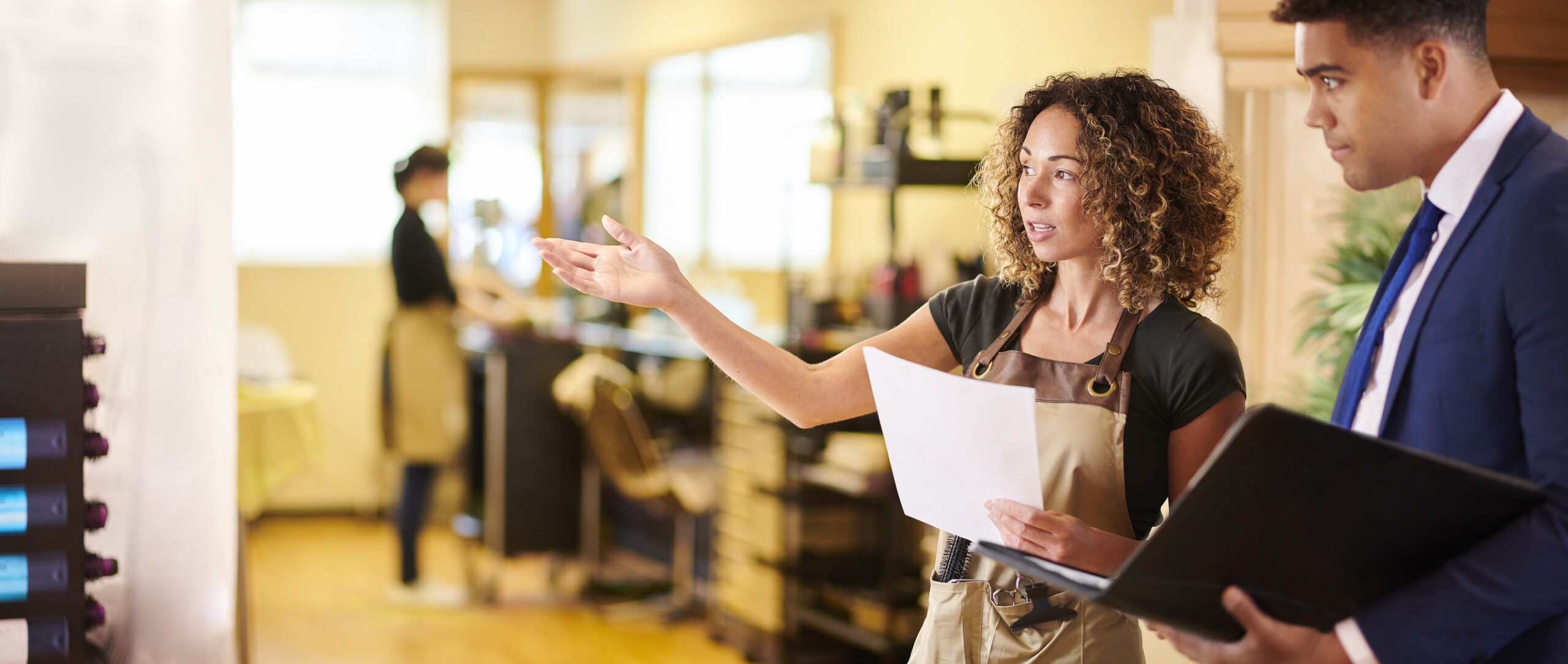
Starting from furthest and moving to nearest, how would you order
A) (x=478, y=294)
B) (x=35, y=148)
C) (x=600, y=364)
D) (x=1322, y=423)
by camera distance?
1. (x=478, y=294)
2. (x=600, y=364)
3. (x=35, y=148)
4. (x=1322, y=423)

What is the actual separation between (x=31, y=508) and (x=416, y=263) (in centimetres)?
329

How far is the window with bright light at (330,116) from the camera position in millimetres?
6371

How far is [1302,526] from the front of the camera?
100 cm

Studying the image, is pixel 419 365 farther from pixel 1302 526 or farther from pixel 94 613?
pixel 1302 526

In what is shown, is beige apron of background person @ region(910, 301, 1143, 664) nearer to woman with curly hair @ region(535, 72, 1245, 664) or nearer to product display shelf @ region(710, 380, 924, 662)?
woman with curly hair @ region(535, 72, 1245, 664)

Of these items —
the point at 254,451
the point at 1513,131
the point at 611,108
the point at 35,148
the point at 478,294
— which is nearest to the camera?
the point at 1513,131

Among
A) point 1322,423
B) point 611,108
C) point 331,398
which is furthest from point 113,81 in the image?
point 331,398

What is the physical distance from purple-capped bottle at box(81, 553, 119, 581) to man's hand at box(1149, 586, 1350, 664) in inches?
52.3

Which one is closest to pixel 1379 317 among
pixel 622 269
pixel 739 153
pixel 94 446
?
pixel 622 269

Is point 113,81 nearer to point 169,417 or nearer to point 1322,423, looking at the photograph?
point 169,417

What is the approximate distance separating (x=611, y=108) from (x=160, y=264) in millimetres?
4700

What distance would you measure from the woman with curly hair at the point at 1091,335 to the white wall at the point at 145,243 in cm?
59

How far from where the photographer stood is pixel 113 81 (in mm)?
1643

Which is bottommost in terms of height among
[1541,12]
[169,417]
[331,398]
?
[331,398]
